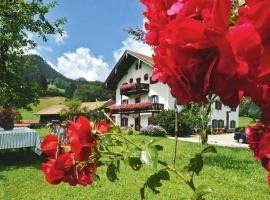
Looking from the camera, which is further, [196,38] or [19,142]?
[19,142]

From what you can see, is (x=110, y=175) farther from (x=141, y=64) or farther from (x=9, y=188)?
(x=141, y=64)

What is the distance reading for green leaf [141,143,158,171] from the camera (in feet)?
3.76

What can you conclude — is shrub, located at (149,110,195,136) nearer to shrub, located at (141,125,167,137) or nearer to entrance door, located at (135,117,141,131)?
shrub, located at (141,125,167,137)

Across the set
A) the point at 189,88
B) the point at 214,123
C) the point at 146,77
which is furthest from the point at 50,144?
the point at 214,123

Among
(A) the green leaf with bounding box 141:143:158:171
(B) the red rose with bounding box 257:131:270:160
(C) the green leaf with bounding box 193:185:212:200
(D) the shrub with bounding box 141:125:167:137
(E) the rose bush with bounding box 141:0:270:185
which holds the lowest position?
(D) the shrub with bounding box 141:125:167:137

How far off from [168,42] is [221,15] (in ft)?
0.29

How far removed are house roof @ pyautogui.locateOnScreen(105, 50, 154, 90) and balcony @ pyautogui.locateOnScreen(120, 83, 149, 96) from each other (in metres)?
1.67

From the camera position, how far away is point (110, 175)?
1.50 m

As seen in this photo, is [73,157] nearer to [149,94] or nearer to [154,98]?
[154,98]

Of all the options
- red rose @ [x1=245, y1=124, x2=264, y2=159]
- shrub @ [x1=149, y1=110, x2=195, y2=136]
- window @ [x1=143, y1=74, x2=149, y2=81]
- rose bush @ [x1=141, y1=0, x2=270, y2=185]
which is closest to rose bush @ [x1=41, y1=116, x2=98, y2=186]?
red rose @ [x1=245, y1=124, x2=264, y2=159]

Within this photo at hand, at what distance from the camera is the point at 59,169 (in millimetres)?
1340

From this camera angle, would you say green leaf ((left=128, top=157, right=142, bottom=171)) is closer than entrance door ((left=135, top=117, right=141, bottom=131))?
Yes

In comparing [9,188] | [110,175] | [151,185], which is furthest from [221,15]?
[9,188]

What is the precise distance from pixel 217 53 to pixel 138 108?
39.0 meters
